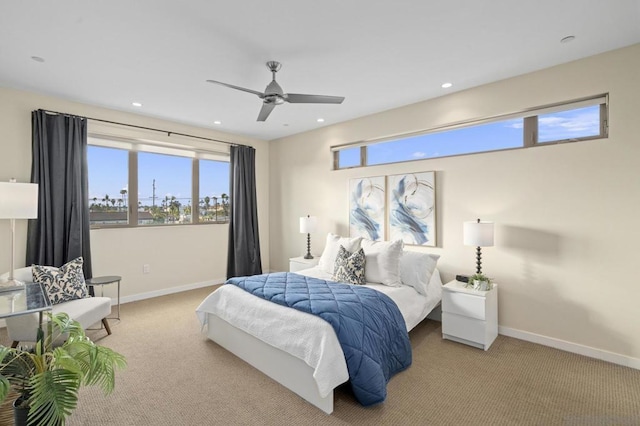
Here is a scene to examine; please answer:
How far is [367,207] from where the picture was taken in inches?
176

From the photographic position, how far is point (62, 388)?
1330 mm

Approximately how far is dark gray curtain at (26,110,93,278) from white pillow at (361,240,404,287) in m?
3.59

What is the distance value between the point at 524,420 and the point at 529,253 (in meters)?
1.70

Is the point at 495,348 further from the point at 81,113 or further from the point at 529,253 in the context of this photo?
the point at 81,113

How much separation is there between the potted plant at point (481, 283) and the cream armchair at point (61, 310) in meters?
3.79

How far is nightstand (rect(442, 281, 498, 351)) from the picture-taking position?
2.97 meters

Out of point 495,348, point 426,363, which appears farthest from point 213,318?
point 495,348

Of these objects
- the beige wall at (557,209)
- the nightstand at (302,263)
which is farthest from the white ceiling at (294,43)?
the nightstand at (302,263)

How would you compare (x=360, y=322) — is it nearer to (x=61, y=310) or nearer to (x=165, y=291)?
(x=61, y=310)

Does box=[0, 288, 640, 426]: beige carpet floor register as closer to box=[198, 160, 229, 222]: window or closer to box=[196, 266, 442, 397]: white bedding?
box=[196, 266, 442, 397]: white bedding

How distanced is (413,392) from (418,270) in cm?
134

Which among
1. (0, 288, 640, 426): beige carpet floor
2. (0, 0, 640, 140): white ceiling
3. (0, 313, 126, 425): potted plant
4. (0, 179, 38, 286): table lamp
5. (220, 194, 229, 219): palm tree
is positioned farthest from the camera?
(220, 194, 229, 219): palm tree

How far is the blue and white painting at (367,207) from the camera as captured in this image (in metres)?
4.32

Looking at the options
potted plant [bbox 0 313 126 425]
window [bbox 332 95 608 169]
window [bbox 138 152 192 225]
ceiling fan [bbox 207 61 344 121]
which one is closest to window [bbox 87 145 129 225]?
window [bbox 138 152 192 225]
